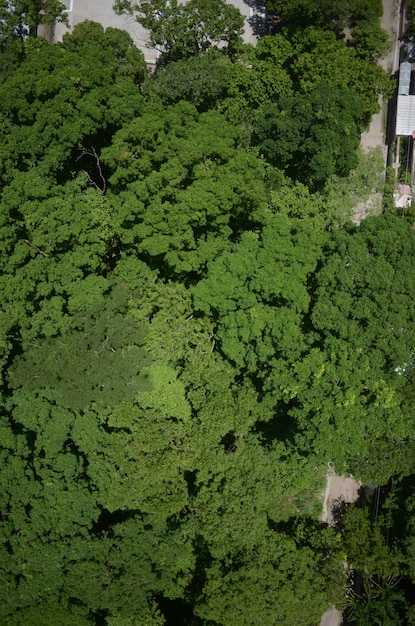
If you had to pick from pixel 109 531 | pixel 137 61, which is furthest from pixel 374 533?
pixel 137 61

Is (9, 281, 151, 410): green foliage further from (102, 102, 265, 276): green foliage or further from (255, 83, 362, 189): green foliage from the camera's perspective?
(255, 83, 362, 189): green foliage

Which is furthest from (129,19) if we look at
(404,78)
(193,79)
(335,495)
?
(335,495)

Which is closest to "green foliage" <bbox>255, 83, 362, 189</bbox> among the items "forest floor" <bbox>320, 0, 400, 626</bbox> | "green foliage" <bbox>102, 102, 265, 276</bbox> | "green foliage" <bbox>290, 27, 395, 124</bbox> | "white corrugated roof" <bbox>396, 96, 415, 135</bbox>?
"green foliage" <bbox>290, 27, 395, 124</bbox>

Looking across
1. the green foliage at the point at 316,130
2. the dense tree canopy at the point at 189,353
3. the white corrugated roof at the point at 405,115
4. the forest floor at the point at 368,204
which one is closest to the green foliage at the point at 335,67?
the dense tree canopy at the point at 189,353

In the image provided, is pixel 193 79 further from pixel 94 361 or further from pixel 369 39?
pixel 94 361

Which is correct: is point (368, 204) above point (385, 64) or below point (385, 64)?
below

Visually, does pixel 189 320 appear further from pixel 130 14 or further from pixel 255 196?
pixel 130 14
